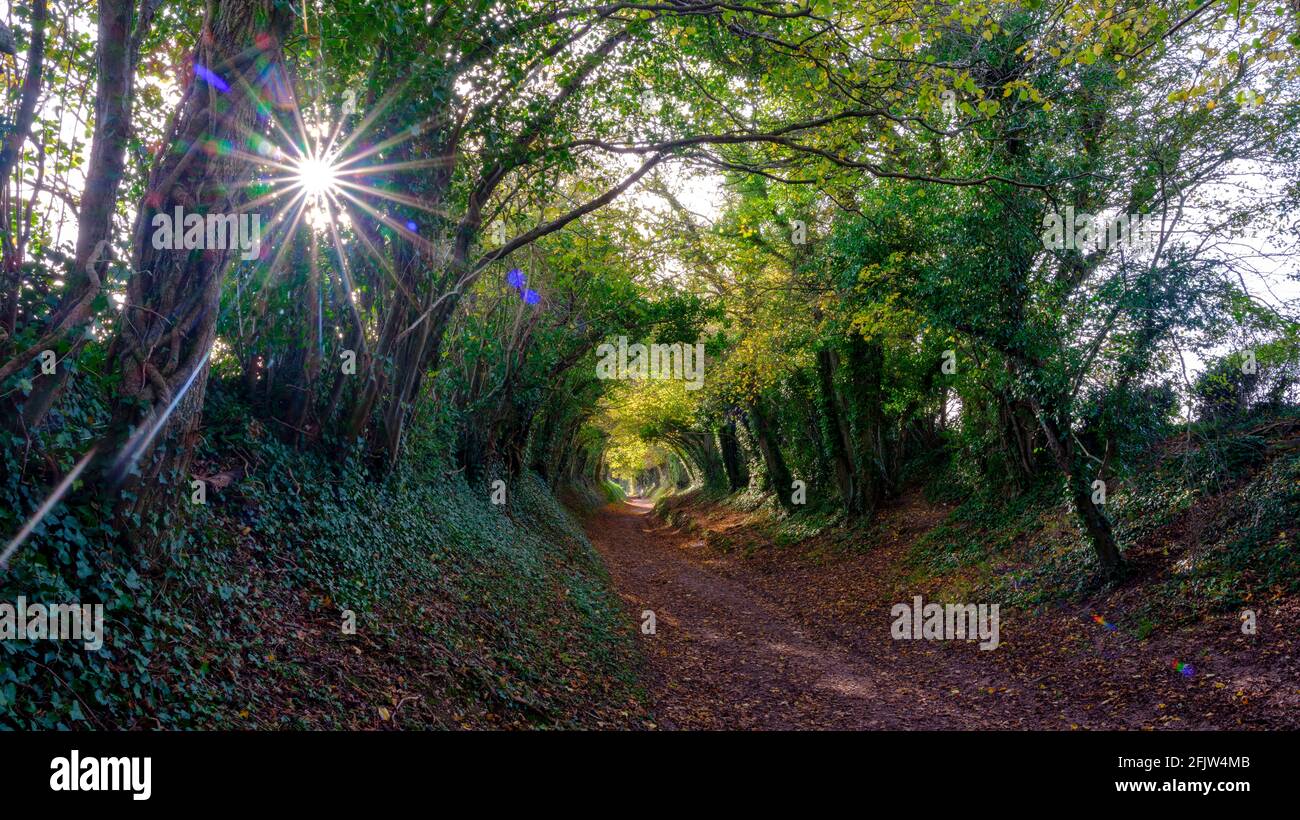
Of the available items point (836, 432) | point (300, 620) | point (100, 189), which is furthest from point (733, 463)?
point (100, 189)

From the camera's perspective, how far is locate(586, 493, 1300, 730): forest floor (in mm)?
7219

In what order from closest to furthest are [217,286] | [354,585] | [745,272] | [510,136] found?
[217,286] → [354,585] → [510,136] → [745,272]

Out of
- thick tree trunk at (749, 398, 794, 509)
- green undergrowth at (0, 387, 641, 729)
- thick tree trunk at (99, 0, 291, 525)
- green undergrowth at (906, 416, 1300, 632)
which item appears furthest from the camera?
thick tree trunk at (749, 398, 794, 509)

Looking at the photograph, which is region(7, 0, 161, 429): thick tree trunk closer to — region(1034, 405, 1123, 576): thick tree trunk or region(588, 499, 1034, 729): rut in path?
region(588, 499, 1034, 729): rut in path

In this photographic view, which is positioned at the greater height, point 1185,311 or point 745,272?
point 745,272

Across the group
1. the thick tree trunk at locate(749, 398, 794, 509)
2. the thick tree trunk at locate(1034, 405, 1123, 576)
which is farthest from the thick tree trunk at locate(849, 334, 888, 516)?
the thick tree trunk at locate(1034, 405, 1123, 576)

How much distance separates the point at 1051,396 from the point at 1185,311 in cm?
211

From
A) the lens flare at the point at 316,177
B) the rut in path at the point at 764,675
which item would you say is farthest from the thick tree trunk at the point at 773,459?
the lens flare at the point at 316,177

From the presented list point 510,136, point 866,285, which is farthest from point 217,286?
point 866,285

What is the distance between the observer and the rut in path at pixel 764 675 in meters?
7.83

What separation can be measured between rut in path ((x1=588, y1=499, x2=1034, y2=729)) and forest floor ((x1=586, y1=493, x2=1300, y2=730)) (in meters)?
0.03

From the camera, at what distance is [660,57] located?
345 inches
